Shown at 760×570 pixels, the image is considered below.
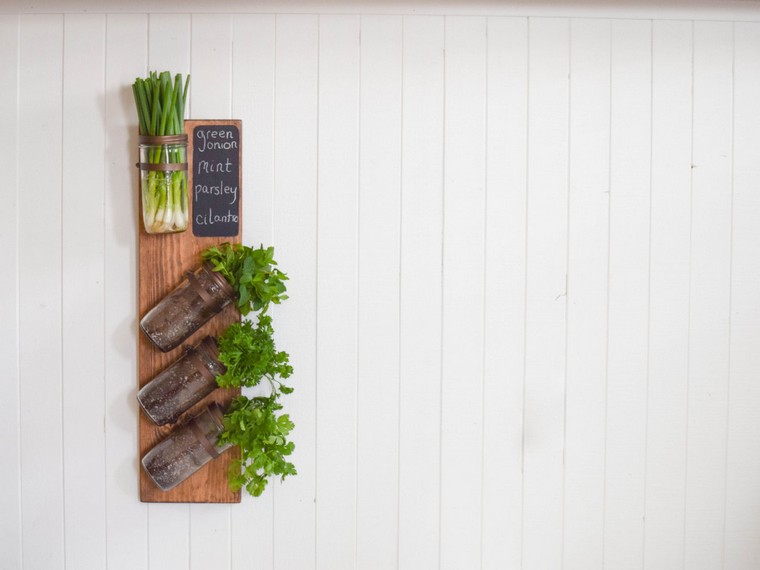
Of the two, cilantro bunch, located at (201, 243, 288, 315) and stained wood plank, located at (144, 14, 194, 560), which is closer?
cilantro bunch, located at (201, 243, 288, 315)

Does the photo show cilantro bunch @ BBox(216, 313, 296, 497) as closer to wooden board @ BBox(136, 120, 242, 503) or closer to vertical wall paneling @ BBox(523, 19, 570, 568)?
wooden board @ BBox(136, 120, 242, 503)

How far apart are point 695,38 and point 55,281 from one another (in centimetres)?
182

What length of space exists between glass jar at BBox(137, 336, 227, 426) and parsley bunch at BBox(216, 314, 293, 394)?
0.04 m

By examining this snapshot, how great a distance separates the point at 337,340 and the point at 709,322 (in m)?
1.01

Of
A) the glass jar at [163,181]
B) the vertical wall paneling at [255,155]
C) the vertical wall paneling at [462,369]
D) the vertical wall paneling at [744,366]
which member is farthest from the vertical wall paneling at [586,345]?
the glass jar at [163,181]

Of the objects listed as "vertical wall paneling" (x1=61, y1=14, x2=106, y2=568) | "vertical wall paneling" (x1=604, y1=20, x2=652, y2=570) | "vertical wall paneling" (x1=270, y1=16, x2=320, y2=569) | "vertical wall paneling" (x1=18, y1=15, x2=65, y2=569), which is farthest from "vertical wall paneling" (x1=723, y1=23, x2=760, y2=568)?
"vertical wall paneling" (x1=18, y1=15, x2=65, y2=569)

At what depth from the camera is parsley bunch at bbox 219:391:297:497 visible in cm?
159

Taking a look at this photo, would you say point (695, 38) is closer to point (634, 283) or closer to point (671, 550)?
point (634, 283)

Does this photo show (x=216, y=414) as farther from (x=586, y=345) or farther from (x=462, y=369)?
(x=586, y=345)

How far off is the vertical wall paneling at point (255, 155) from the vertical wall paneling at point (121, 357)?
0.77 ft

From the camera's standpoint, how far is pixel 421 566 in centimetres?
176

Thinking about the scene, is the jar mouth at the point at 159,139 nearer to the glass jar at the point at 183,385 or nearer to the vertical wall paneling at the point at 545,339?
the glass jar at the point at 183,385

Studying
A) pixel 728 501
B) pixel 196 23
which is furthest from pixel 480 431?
pixel 196 23

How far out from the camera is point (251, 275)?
162 cm
